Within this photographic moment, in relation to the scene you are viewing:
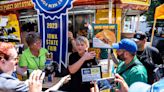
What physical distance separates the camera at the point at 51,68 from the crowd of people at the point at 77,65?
0.07 m

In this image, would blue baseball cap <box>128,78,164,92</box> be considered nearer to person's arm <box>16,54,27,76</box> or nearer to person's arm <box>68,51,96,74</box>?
person's arm <box>68,51,96,74</box>

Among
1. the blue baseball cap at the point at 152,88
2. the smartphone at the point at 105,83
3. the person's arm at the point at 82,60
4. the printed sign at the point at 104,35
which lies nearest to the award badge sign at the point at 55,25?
the printed sign at the point at 104,35

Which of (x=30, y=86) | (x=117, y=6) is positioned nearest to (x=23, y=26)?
(x=117, y=6)

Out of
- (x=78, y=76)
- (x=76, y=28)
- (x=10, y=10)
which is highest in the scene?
(x=10, y=10)

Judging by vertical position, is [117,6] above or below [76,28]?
above

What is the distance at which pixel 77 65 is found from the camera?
3.65 metres

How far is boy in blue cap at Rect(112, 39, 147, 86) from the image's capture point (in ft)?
9.77

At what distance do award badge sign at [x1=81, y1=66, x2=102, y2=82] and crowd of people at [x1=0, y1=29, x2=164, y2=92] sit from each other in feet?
0.17

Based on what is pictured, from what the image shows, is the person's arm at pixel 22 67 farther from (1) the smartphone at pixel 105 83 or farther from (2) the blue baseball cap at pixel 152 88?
(2) the blue baseball cap at pixel 152 88

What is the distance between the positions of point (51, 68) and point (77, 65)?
2.39 feet

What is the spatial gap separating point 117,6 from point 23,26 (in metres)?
2.06

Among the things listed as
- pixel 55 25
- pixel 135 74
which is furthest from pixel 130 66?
pixel 55 25

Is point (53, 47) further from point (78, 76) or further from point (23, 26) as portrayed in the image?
point (23, 26)

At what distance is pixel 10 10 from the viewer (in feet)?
19.1
